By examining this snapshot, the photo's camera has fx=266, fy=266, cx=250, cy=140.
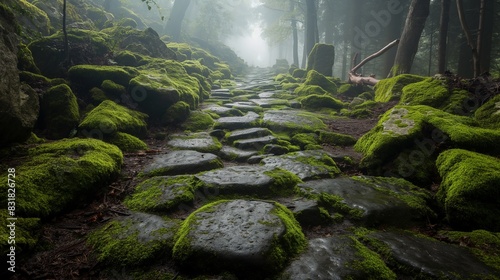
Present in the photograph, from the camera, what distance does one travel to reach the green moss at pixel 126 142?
13.8 feet

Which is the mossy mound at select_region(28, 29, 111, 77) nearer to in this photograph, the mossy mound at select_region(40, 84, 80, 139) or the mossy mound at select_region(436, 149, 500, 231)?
the mossy mound at select_region(40, 84, 80, 139)

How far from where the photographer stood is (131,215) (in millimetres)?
2541

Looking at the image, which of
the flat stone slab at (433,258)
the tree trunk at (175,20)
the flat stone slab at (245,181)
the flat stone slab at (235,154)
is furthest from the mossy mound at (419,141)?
the tree trunk at (175,20)

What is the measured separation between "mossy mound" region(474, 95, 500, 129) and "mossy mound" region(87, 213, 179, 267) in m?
4.98

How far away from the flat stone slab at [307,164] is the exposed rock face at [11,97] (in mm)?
3073

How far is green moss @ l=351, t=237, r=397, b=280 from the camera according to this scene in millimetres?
1870

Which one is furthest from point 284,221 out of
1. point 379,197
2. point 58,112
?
point 58,112

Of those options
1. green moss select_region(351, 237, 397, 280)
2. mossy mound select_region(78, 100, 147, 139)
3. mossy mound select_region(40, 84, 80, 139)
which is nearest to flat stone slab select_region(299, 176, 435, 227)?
green moss select_region(351, 237, 397, 280)

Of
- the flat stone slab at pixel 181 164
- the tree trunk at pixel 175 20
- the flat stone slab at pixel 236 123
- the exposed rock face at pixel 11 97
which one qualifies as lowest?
the flat stone slab at pixel 181 164

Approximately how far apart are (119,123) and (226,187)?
8.65ft

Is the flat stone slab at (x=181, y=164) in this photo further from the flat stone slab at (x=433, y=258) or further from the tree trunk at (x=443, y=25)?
the tree trunk at (x=443, y=25)

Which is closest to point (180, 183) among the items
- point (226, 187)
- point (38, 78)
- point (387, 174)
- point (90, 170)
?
point (226, 187)

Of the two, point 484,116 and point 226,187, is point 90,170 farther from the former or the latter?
point 484,116

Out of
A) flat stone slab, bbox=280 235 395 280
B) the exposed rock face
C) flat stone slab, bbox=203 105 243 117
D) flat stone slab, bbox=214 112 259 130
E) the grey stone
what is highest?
the exposed rock face
